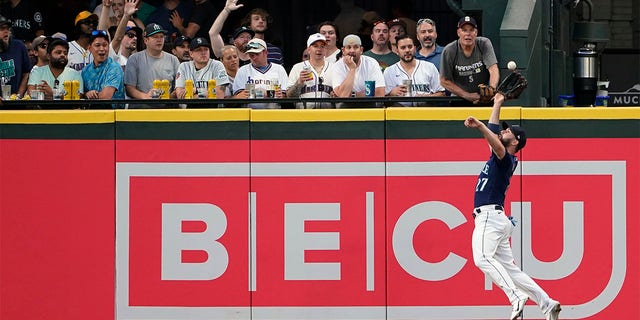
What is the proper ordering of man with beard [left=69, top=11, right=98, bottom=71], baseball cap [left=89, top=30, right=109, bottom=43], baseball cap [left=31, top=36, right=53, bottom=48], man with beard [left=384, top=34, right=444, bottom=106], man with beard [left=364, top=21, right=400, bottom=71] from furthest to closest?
man with beard [left=69, top=11, right=98, bottom=71], baseball cap [left=31, top=36, right=53, bottom=48], man with beard [left=364, top=21, right=400, bottom=71], baseball cap [left=89, top=30, right=109, bottom=43], man with beard [left=384, top=34, right=444, bottom=106]

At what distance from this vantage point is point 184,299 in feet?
49.5

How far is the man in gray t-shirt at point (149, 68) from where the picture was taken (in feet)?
54.1

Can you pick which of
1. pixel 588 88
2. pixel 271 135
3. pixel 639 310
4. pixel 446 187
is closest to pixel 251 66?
pixel 271 135

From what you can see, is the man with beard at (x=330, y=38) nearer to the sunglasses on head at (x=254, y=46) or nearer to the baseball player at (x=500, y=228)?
the sunglasses on head at (x=254, y=46)

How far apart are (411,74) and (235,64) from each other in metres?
1.86

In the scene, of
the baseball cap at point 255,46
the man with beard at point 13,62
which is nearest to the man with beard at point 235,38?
the baseball cap at point 255,46

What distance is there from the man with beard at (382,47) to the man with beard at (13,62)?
3.70m

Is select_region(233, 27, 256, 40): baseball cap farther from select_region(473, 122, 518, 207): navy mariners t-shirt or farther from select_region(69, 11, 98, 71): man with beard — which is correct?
select_region(473, 122, 518, 207): navy mariners t-shirt

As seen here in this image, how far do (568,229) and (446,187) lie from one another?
1.21m

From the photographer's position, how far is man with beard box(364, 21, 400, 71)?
1702cm

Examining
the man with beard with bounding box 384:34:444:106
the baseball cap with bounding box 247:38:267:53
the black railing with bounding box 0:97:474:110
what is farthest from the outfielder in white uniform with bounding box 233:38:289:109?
the man with beard with bounding box 384:34:444:106

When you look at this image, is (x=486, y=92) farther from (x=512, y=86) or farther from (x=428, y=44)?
(x=428, y=44)

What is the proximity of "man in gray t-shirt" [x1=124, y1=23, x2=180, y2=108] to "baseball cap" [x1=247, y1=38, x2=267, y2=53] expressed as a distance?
0.99 metres

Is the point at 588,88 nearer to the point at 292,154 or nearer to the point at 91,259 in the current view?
the point at 292,154
